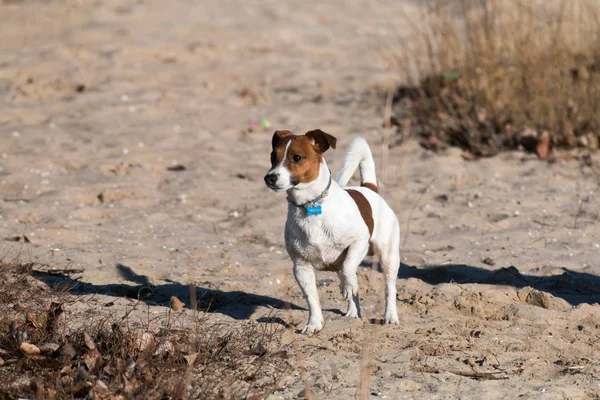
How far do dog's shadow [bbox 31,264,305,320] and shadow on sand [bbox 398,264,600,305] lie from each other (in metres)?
1.16

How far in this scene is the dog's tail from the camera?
517cm

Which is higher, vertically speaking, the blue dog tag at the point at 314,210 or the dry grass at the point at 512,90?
the blue dog tag at the point at 314,210

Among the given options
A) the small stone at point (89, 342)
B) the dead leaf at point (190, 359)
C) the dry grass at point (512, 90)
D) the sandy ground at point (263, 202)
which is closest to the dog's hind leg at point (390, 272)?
the sandy ground at point (263, 202)

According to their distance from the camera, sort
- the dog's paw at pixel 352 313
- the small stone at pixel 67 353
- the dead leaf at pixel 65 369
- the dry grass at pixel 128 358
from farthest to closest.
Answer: the dog's paw at pixel 352 313, the small stone at pixel 67 353, the dead leaf at pixel 65 369, the dry grass at pixel 128 358

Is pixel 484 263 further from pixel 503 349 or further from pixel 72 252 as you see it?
pixel 72 252

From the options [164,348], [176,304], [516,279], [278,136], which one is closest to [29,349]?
[164,348]

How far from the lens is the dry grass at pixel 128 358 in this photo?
368cm

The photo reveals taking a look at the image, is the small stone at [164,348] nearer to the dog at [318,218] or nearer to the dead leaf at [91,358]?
the dead leaf at [91,358]

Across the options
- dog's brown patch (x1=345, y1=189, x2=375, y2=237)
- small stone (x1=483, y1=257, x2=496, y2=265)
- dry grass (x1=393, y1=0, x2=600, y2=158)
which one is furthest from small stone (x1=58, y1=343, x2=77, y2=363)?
dry grass (x1=393, y1=0, x2=600, y2=158)

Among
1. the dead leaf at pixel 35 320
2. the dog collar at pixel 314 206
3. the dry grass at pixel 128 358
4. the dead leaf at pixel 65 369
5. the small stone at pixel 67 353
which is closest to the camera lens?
the dry grass at pixel 128 358

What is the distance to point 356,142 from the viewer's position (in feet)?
17.1

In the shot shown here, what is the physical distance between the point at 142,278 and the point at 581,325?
9.09ft

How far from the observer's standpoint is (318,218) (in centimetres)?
452

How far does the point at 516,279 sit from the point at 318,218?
194 centimetres
